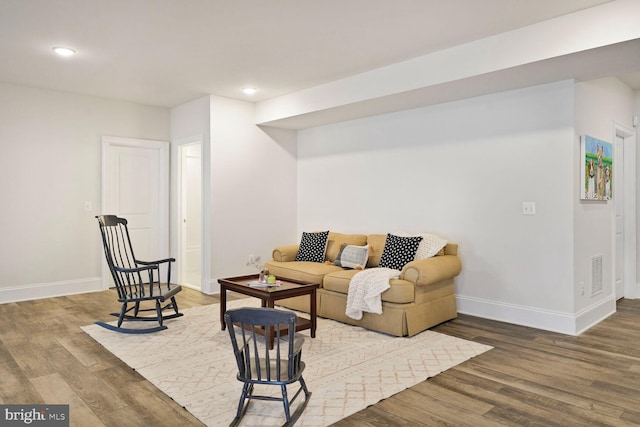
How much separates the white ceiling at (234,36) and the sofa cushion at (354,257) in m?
1.95

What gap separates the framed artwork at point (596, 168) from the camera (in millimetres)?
4121

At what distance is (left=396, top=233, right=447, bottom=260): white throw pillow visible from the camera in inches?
175

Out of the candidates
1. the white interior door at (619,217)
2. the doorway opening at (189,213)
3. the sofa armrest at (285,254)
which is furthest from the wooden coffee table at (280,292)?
the white interior door at (619,217)

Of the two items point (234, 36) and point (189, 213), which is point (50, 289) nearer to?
point (189, 213)

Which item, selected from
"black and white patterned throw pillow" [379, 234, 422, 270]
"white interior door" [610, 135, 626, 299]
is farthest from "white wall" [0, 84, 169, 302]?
"white interior door" [610, 135, 626, 299]

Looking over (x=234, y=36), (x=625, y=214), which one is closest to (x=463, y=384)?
(x=234, y=36)

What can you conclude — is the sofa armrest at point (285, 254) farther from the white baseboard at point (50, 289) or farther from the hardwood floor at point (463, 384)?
the white baseboard at point (50, 289)

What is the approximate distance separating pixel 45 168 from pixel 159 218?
1606 mm

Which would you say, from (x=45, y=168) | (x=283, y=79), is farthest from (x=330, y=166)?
(x=45, y=168)

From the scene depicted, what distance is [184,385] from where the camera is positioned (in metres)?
2.87

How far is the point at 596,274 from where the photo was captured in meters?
4.42

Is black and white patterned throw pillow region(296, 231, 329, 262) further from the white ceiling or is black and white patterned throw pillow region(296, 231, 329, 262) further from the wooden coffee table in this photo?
the white ceiling

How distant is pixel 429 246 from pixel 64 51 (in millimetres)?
4015

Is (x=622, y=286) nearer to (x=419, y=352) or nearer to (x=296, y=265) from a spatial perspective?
(x=419, y=352)
